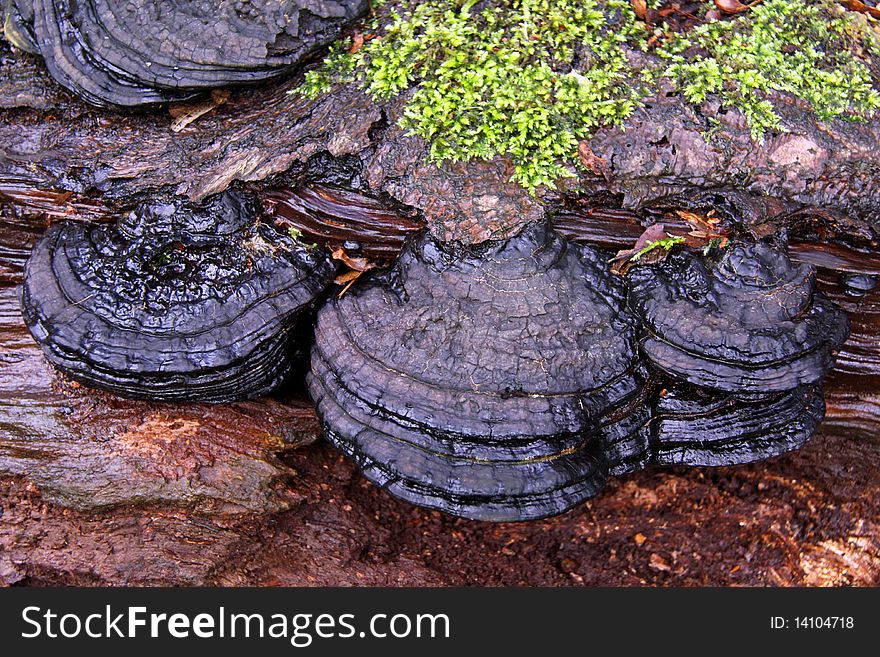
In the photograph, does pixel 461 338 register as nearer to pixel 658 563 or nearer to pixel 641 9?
pixel 641 9

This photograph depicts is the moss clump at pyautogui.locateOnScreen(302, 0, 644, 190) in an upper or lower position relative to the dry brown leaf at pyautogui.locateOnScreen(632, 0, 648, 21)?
lower

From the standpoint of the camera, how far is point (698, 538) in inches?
153

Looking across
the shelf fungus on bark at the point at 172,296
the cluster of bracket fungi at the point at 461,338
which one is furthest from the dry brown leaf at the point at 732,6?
the shelf fungus on bark at the point at 172,296

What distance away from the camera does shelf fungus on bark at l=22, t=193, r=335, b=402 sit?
3.02m

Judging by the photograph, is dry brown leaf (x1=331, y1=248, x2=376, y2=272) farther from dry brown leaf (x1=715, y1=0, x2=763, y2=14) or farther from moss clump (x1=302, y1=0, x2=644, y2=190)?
dry brown leaf (x1=715, y1=0, x2=763, y2=14)

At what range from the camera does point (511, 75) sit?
2980mm

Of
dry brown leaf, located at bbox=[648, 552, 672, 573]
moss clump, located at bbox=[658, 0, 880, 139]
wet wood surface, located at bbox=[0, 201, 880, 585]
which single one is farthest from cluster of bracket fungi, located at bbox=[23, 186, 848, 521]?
dry brown leaf, located at bbox=[648, 552, 672, 573]

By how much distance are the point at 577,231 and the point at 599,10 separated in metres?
0.98

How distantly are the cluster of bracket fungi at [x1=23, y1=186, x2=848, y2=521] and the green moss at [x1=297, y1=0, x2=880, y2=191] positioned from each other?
437mm

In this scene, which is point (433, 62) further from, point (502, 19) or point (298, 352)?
point (298, 352)

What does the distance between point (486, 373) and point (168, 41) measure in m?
1.88

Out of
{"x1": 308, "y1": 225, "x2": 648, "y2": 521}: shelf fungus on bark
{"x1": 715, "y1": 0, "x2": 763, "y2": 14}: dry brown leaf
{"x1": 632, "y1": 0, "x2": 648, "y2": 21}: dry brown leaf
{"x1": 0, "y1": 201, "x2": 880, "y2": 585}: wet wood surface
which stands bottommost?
{"x1": 0, "y1": 201, "x2": 880, "y2": 585}: wet wood surface

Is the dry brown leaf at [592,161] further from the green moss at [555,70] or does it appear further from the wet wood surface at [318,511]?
the wet wood surface at [318,511]

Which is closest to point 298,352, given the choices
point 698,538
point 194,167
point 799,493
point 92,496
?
point 194,167
